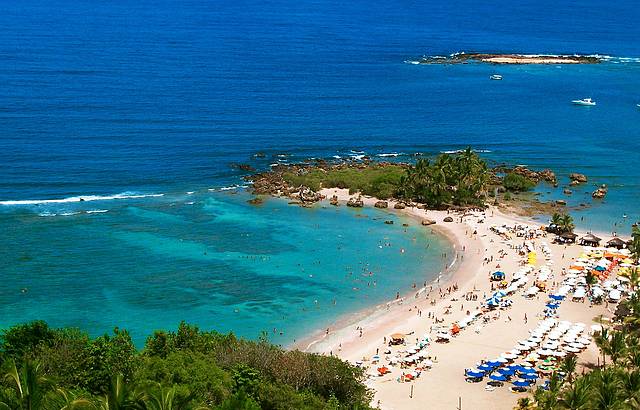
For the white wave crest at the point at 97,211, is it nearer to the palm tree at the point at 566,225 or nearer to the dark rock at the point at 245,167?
the dark rock at the point at 245,167

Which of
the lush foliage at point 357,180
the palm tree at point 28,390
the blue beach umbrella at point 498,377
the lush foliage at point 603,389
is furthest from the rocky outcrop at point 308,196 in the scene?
the palm tree at point 28,390

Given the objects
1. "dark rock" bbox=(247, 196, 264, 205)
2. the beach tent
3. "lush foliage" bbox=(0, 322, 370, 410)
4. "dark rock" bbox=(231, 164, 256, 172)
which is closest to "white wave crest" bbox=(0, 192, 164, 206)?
"dark rock" bbox=(247, 196, 264, 205)

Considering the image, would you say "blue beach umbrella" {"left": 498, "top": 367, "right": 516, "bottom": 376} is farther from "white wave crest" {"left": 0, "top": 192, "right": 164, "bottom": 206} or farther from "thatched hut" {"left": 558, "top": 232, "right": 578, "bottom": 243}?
"white wave crest" {"left": 0, "top": 192, "right": 164, "bottom": 206}

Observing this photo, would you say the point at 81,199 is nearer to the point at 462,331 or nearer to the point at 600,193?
the point at 462,331

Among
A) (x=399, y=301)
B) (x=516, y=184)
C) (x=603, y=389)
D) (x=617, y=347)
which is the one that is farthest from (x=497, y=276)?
(x=603, y=389)

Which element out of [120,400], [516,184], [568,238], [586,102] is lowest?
[568,238]

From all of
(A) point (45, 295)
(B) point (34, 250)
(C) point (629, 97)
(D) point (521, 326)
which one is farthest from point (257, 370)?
(C) point (629, 97)

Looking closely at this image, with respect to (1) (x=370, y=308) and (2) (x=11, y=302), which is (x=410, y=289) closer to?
(1) (x=370, y=308)
